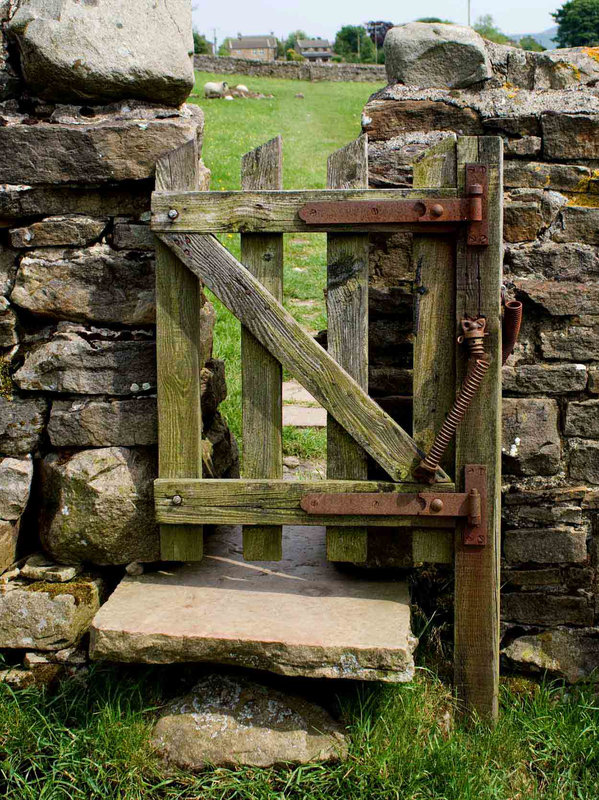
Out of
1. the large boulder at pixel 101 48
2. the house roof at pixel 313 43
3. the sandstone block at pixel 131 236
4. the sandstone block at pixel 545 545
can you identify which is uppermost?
the house roof at pixel 313 43

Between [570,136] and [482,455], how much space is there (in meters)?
1.19

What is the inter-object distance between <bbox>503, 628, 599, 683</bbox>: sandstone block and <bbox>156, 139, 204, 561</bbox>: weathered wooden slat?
1336 millimetres

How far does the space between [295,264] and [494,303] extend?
601cm

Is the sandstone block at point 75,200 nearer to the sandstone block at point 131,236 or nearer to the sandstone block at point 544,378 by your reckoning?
the sandstone block at point 131,236

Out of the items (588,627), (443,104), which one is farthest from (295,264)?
(588,627)

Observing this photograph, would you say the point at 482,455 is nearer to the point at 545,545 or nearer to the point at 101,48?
the point at 545,545

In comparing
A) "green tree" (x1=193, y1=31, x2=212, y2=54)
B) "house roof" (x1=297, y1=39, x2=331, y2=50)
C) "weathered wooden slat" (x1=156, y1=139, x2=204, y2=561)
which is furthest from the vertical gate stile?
"house roof" (x1=297, y1=39, x2=331, y2=50)

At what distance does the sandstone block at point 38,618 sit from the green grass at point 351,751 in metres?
0.15

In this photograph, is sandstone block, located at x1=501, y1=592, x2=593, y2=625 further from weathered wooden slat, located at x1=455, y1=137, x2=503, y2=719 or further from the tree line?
the tree line

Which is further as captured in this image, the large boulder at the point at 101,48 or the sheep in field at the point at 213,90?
the sheep in field at the point at 213,90

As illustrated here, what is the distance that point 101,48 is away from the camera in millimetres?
2479

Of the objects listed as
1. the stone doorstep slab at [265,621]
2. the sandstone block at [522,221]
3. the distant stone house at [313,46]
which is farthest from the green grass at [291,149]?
the distant stone house at [313,46]

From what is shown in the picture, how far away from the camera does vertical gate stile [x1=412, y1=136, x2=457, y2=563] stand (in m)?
2.42

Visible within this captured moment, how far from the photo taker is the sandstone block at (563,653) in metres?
2.81
